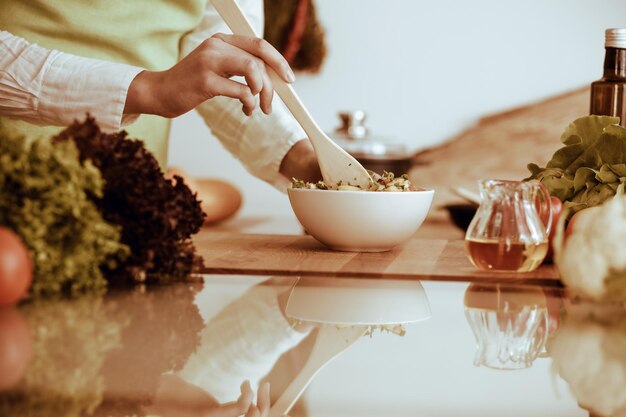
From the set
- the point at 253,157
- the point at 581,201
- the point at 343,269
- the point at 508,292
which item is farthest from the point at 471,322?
the point at 253,157

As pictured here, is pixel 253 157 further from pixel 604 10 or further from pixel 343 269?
Result: pixel 604 10

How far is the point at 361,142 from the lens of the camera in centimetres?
251

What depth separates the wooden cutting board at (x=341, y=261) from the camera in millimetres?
1084

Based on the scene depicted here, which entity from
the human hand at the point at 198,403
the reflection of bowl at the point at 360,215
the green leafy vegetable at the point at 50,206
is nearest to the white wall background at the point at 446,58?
the reflection of bowl at the point at 360,215

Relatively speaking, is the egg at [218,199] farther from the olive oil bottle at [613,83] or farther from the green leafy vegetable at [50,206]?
the green leafy vegetable at [50,206]

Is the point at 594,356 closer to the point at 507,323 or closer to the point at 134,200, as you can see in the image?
the point at 507,323

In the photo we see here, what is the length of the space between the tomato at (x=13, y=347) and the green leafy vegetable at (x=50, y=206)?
0.07 m

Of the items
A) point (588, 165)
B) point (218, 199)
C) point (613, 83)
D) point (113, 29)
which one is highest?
point (113, 29)

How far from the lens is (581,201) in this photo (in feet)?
4.22

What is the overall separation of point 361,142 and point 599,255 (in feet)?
5.43

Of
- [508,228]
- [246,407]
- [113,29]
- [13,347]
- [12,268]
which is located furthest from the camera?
[113,29]

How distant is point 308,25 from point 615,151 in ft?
6.25

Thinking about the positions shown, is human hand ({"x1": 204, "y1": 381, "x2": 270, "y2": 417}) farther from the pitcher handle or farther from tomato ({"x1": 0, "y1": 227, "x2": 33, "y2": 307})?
the pitcher handle

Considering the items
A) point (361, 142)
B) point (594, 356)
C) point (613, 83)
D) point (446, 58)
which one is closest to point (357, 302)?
point (594, 356)
